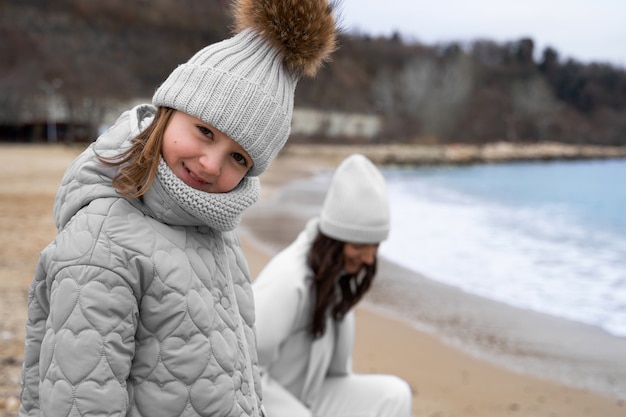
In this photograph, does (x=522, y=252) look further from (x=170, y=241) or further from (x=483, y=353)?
(x=170, y=241)

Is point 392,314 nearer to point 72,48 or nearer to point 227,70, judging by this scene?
point 227,70

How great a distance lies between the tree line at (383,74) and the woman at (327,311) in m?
41.8

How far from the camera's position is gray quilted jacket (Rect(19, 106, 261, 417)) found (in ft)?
4.11

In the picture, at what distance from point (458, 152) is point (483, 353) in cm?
5663

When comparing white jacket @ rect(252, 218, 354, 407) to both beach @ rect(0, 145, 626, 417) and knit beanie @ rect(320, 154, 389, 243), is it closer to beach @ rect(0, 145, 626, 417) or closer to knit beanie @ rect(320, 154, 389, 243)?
knit beanie @ rect(320, 154, 389, 243)

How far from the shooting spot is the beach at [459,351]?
4.84 meters

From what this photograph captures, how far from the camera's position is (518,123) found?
276 ft

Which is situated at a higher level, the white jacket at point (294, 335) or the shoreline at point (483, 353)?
the white jacket at point (294, 335)

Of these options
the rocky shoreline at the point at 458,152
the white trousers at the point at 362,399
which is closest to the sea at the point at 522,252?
the white trousers at the point at 362,399

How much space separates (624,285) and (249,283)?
935 centimetres

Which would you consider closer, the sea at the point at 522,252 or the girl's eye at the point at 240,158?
the girl's eye at the point at 240,158

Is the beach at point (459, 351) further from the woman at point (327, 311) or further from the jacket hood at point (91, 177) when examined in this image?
the jacket hood at point (91, 177)

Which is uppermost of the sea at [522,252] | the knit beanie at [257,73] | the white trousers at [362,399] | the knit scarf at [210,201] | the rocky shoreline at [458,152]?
the knit beanie at [257,73]

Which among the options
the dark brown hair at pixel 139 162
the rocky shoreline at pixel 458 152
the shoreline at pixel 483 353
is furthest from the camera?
the rocky shoreline at pixel 458 152
